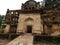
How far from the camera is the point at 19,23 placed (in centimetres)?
1902

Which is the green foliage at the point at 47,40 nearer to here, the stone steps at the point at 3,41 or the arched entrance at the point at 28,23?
the stone steps at the point at 3,41

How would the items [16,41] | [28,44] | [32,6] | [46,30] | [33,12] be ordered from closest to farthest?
[28,44], [16,41], [46,30], [33,12], [32,6]

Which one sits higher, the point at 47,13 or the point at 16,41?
the point at 47,13

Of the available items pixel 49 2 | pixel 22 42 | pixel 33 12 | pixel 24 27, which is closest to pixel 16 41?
pixel 22 42

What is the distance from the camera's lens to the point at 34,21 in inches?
743

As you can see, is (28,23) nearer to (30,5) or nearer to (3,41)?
(30,5)

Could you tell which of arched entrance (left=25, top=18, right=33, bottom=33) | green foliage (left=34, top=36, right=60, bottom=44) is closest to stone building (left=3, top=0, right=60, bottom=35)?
arched entrance (left=25, top=18, right=33, bottom=33)

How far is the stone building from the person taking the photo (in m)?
18.0

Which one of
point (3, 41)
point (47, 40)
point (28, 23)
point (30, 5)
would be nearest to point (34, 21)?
point (28, 23)

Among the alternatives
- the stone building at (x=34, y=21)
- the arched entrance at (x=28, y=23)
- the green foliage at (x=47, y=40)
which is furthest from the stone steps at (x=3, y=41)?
the arched entrance at (x=28, y=23)

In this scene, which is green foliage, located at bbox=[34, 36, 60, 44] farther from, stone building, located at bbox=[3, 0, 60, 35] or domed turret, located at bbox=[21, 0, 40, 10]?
domed turret, located at bbox=[21, 0, 40, 10]

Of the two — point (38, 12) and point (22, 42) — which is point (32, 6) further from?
point (22, 42)

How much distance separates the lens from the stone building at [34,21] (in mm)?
17984

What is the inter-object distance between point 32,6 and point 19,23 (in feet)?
13.8
